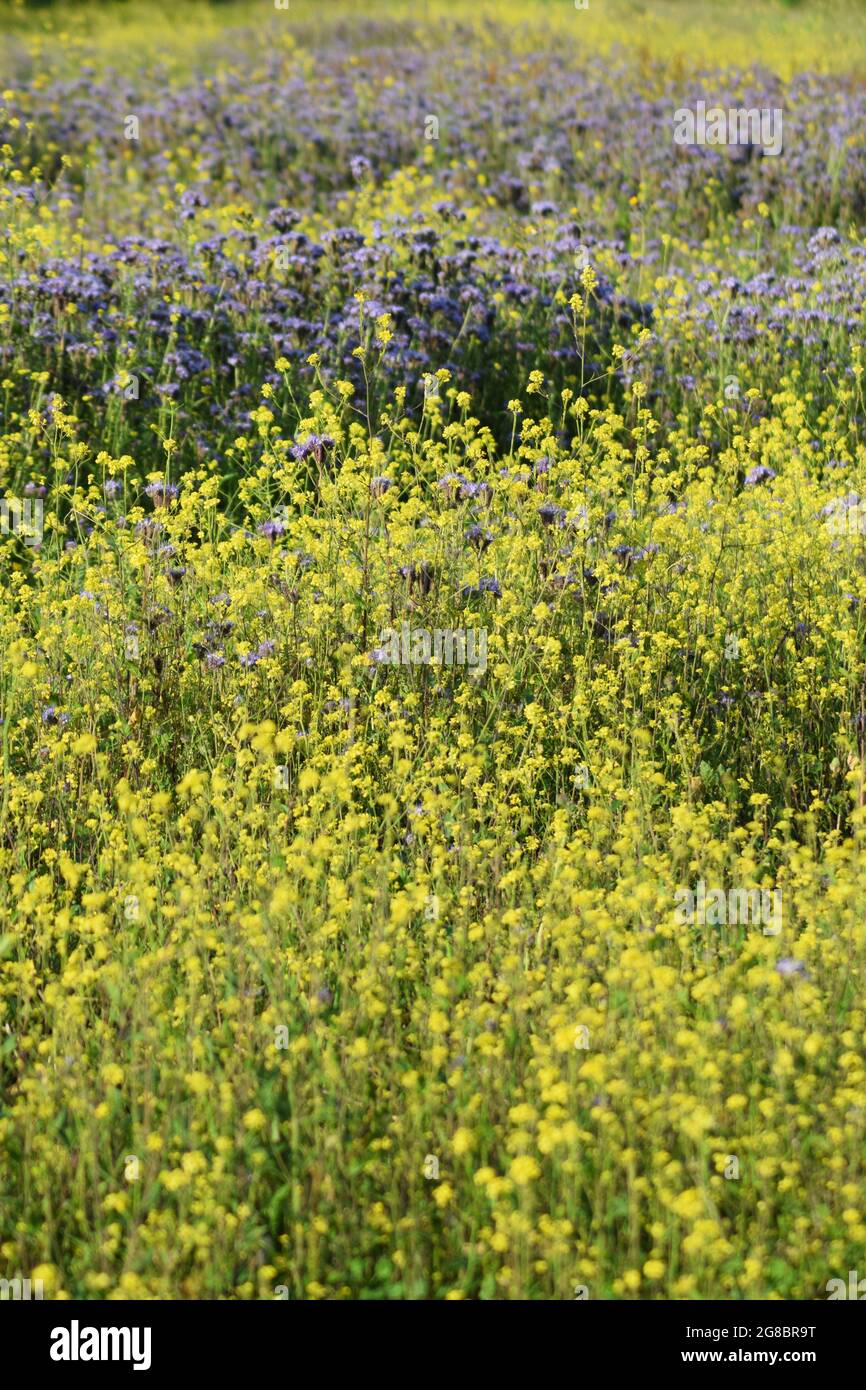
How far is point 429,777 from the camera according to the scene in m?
4.40

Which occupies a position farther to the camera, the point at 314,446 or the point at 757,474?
the point at 757,474

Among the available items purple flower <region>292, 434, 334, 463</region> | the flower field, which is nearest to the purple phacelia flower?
the flower field

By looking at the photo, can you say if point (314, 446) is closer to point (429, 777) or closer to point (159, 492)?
point (159, 492)

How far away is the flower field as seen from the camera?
3090 millimetres

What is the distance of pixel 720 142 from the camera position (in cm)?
1198

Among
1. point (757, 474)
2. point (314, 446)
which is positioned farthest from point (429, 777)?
point (757, 474)

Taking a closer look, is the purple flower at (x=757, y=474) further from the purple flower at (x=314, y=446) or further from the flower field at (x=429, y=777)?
the purple flower at (x=314, y=446)

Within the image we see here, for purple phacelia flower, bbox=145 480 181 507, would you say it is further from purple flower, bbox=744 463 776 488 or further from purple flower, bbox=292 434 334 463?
purple flower, bbox=744 463 776 488

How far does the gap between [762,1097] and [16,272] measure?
639 centimetres

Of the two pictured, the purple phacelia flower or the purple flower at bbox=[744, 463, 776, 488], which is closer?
the purple phacelia flower

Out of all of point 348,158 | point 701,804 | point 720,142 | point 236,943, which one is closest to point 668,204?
point 720,142

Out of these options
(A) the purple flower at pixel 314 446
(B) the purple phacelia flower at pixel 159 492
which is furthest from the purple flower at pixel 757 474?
(B) the purple phacelia flower at pixel 159 492

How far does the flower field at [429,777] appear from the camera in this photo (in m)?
3.09

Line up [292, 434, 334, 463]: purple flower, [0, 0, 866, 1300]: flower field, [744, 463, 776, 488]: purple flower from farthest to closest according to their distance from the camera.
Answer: [744, 463, 776, 488]: purple flower
[292, 434, 334, 463]: purple flower
[0, 0, 866, 1300]: flower field
